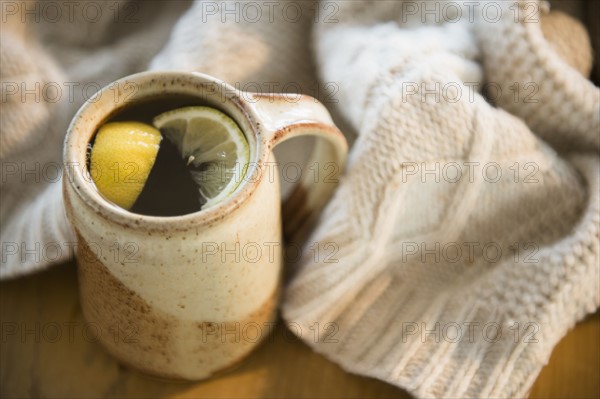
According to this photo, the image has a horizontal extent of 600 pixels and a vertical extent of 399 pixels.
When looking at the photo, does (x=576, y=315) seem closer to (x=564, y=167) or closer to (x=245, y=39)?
(x=564, y=167)

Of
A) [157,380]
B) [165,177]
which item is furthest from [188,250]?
[157,380]

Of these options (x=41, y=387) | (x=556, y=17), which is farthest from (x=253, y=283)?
(x=556, y=17)

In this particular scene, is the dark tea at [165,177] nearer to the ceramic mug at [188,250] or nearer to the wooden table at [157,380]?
the ceramic mug at [188,250]

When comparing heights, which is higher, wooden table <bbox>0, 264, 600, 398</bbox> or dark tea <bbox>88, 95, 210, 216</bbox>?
dark tea <bbox>88, 95, 210, 216</bbox>

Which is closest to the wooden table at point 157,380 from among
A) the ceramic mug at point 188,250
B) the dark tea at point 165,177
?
the ceramic mug at point 188,250

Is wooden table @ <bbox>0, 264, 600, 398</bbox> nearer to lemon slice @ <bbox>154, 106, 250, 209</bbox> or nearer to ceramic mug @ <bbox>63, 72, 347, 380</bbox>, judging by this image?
ceramic mug @ <bbox>63, 72, 347, 380</bbox>

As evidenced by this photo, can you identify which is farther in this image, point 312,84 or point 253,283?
point 312,84

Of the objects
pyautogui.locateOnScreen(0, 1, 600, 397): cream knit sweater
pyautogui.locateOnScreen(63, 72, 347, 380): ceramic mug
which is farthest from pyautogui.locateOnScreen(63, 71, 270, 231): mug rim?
pyautogui.locateOnScreen(0, 1, 600, 397): cream knit sweater
